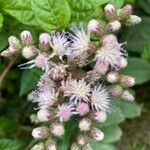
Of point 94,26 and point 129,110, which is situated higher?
point 94,26

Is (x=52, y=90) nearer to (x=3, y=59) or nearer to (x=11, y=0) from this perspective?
(x=11, y=0)

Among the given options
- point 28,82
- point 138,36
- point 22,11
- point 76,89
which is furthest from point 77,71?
point 138,36

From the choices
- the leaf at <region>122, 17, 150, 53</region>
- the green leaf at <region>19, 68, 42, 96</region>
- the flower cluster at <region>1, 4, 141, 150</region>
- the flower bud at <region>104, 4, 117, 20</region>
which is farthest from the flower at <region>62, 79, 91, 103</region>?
the leaf at <region>122, 17, 150, 53</region>

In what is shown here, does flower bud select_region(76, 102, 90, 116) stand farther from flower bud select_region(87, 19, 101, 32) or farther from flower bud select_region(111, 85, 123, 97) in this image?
flower bud select_region(87, 19, 101, 32)

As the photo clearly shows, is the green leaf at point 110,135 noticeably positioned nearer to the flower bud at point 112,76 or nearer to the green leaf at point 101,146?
the green leaf at point 101,146

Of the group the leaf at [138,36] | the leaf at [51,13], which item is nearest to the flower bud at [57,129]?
the leaf at [51,13]

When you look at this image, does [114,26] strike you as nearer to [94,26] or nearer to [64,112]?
[94,26]
